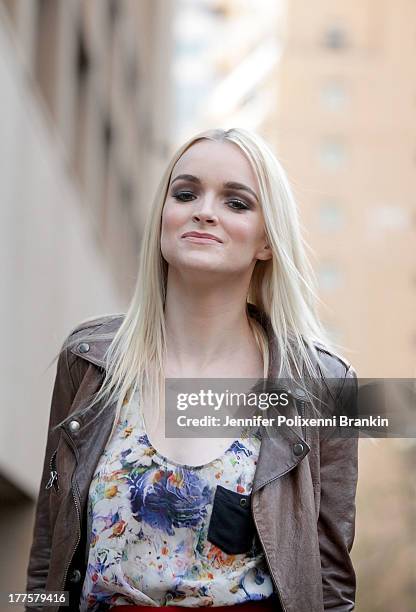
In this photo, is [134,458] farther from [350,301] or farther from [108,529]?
[350,301]

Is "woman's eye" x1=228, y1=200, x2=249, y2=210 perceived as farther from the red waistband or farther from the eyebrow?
the red waistband

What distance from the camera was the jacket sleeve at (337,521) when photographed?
11.2 feet

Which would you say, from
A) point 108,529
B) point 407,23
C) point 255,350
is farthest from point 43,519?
point 407,23

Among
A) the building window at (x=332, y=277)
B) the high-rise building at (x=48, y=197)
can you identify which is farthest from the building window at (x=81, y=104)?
the building window at (x=332, y=277)

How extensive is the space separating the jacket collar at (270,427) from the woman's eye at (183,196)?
372 millimetres

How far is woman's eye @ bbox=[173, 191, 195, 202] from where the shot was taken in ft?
11.4

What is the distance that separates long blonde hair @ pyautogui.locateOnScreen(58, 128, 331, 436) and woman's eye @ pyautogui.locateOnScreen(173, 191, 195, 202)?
7 cm

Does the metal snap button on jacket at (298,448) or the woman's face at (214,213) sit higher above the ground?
the woman's face at (214,213)

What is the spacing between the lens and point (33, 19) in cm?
1494

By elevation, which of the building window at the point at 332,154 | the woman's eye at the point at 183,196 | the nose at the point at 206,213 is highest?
the building window at the point at 332,154

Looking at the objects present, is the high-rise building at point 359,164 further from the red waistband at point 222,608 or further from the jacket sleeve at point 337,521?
the red waistband at point 222,608

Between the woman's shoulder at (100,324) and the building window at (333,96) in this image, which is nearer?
the woman's shoulder at (100,324)

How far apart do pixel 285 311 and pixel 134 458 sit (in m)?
0.56

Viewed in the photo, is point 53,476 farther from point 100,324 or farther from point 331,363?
point 331,363
